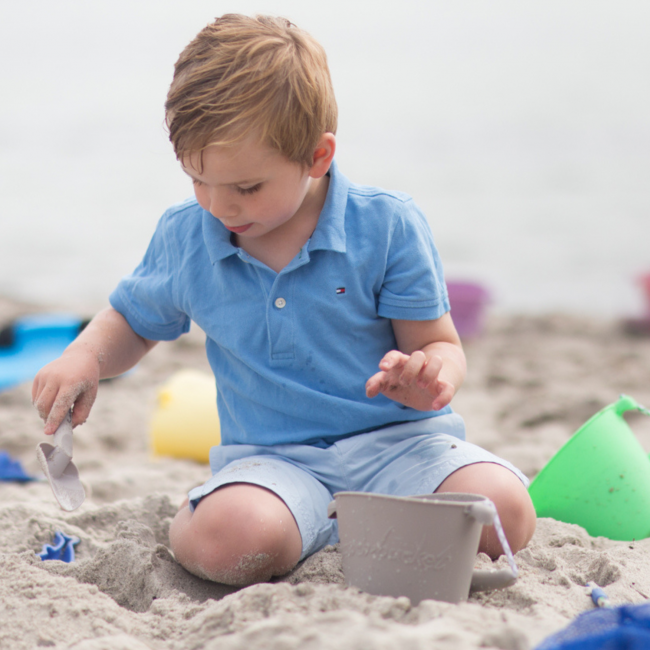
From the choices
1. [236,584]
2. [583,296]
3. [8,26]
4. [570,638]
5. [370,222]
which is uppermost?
[8,26]

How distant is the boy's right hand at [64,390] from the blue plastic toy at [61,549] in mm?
245

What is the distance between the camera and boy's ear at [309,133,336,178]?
138 cm

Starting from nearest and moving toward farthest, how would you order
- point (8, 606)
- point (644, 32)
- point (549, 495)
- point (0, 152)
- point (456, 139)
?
point (8, 606), point (549, 495), point (0, 152), point (456, 139), point (644, 32)

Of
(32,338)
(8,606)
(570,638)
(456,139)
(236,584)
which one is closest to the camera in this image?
(570,638)

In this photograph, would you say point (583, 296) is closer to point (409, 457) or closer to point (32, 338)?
point (32, 338)

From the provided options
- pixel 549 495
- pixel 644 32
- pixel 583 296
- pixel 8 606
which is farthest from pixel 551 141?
pixel 8 606

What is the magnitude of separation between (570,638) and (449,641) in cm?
13

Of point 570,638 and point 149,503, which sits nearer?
A: point 570,638

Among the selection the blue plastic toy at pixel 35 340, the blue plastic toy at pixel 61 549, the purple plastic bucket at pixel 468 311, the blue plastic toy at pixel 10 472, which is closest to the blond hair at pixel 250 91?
the blue plastic toy at pixel 61 549

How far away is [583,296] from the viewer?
5043 mm

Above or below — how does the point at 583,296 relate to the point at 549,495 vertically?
below

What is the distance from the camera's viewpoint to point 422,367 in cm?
123

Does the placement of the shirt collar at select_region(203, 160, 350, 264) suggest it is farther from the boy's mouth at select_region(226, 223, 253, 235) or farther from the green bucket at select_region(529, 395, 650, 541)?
the green bucket at select_region(529, 395, 650, 541)

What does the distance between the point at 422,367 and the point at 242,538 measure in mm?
428
